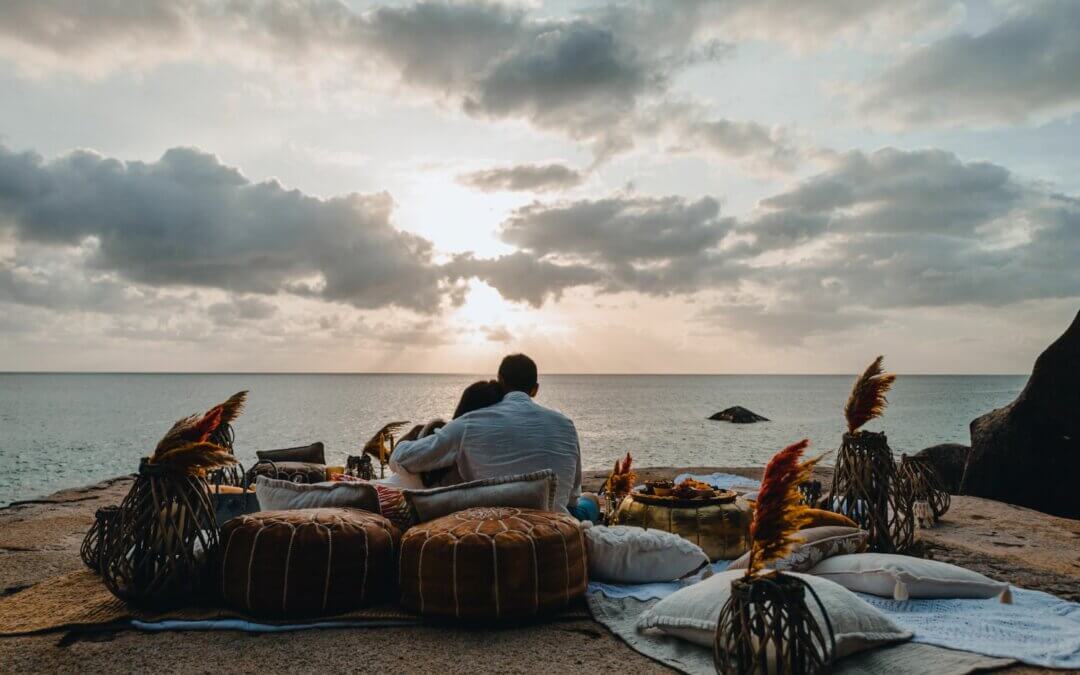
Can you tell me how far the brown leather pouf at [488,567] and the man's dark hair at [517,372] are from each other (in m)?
1.53

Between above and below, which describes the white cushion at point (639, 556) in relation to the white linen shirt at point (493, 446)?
below

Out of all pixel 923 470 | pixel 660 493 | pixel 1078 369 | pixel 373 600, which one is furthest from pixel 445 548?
pixel 1078 369

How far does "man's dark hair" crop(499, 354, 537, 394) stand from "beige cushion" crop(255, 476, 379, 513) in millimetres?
1439

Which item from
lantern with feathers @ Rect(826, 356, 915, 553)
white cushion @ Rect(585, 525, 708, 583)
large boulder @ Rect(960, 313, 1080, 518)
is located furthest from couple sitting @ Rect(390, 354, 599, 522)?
large boulder @ Rect(960, 313, 1080, 518)

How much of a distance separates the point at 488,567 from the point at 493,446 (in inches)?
54.1

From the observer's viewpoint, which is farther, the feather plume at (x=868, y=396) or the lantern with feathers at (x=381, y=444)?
the lantern with feathers at (x=381, y=444)

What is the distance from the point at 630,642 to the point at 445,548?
4.16ft

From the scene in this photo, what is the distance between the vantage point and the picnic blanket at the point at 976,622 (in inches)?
161

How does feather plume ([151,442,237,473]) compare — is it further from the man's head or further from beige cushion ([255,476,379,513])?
the man's head

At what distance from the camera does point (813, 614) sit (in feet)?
13.1

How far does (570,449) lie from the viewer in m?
6.05

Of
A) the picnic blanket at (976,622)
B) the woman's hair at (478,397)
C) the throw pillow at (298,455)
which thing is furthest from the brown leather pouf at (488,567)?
the throw pillow at (298,455)

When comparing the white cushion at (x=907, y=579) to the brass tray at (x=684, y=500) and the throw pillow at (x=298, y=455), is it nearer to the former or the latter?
the brass tray at (x=684, y=500)

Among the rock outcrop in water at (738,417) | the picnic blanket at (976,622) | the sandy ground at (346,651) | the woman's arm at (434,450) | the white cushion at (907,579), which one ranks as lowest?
the rock outcrop in water at (738,417)
